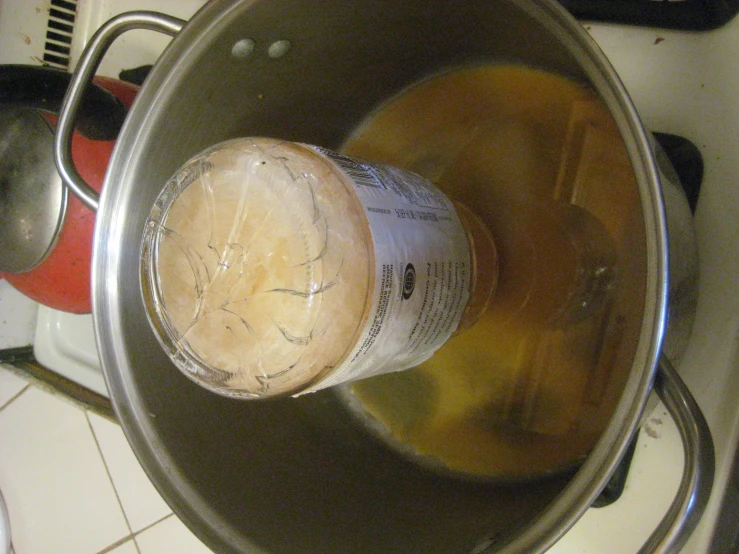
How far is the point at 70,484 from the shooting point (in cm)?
74

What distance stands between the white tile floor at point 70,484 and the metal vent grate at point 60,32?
40 centimetres

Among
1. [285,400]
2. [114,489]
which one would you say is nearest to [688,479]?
[285,400]

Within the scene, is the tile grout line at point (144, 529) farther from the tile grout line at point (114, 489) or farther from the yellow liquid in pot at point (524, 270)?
the yellow liquid in pot at point (524, 270)

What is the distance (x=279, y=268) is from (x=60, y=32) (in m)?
0.54

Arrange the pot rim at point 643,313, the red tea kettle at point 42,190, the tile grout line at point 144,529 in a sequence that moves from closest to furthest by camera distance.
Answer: the pot rim at point 643,313
the red tea kettle at point 42,190
the tile grout line at point 144,529

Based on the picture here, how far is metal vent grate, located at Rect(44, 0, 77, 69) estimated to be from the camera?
63cm

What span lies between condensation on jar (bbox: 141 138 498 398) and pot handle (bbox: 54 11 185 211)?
0.10m

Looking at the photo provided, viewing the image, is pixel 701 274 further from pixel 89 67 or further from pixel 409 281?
pixel 89 67

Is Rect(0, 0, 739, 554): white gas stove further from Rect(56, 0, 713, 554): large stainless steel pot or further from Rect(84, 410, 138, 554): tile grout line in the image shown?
Rect(84, 410, 138, 554): tile grout line

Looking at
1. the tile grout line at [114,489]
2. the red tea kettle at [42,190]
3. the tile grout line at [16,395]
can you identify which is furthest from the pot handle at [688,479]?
the tile grout line at [16,395]

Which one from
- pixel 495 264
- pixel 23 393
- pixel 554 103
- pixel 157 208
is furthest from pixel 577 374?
pixel 23 393

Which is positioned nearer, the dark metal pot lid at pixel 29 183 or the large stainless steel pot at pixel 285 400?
the large stainless steel pot at pixel 285 400

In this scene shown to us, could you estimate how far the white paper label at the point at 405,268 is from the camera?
306 millimetres

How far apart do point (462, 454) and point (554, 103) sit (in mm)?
316
